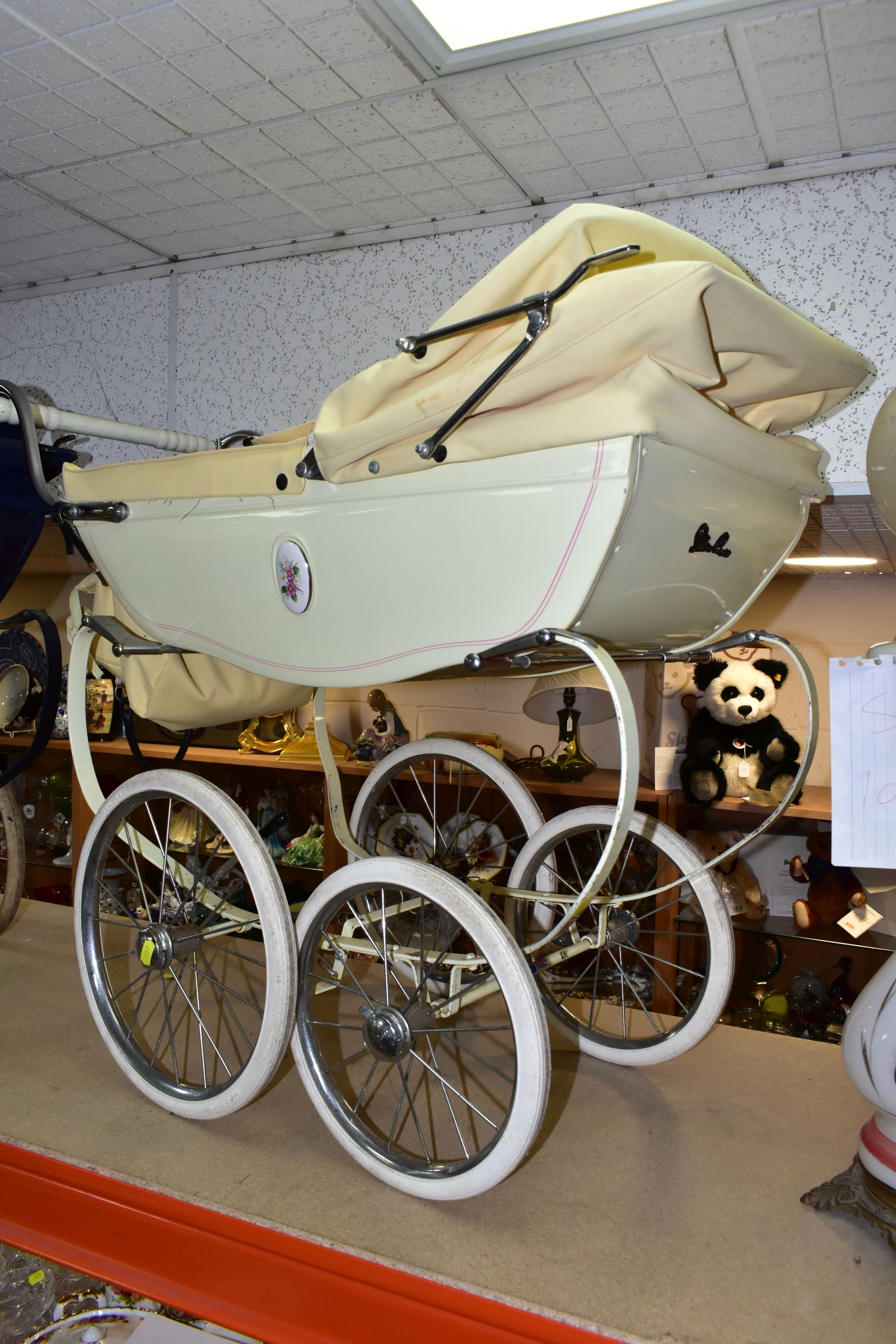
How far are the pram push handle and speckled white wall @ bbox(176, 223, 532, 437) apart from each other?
3.41ft

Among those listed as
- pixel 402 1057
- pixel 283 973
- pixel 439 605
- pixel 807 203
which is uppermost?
pixel 807 203

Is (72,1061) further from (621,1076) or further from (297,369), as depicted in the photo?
(297,369)

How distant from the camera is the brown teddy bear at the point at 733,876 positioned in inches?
96.2

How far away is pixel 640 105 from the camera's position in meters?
1.50

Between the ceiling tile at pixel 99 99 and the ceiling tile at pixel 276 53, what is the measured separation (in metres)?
0.27

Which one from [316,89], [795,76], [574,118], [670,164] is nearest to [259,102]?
[316,89]

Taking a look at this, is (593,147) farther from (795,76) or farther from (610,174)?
(795,76)

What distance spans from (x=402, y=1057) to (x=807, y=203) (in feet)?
5.40

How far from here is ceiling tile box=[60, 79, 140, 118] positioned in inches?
59.8

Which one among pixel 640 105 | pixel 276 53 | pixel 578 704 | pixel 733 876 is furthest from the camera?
pixel 578 704

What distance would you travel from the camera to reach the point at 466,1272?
981 mm

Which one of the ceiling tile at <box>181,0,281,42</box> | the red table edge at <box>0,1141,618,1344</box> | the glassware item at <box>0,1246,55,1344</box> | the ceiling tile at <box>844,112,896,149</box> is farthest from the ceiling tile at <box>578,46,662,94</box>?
the glassware item at <box>0,1246,55,1344</box>

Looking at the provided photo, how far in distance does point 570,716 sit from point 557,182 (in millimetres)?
1390

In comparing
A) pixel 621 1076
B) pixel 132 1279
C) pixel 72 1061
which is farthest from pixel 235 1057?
pixel 621 1076
